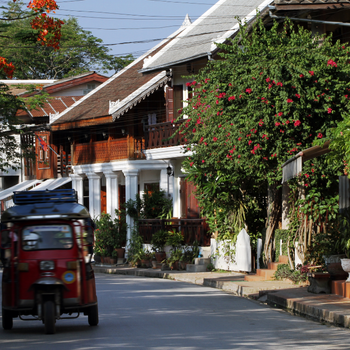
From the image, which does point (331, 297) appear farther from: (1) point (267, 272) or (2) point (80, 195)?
(2) point (80, 195)

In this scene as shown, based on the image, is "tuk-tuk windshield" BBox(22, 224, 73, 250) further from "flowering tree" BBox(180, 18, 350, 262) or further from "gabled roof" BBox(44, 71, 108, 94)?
"gabled roof" BBox(44, 71, 108, 94)

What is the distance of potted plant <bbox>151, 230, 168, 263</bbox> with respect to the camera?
27281mm

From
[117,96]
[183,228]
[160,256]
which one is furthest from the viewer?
[117,96]

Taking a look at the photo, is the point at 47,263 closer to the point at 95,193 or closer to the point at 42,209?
the point at 42,209

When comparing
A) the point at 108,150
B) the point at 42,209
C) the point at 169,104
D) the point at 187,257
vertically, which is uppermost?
the point at 169,104

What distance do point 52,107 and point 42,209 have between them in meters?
32.7

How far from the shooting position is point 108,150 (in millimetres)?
32844

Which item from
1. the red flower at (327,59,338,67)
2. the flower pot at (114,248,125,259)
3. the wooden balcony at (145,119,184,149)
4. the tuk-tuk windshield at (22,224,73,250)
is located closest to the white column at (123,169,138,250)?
the flower pot at (114,248,125,259)

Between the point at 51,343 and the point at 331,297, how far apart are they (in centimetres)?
660

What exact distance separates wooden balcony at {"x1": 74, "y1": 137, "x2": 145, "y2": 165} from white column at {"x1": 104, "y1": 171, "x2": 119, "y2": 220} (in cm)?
90

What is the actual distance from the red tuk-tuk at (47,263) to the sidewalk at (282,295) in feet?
13.4

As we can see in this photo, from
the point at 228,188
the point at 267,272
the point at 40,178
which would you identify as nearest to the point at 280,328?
the point at 267,272

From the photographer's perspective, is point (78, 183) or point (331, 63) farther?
point (78, 183)

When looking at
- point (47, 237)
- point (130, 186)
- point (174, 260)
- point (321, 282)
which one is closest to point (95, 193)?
point (130, 186)
